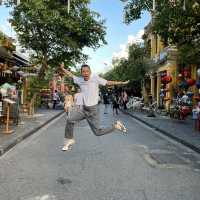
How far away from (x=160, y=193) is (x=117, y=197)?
0.69 metres

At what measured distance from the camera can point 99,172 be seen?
909 centimetres

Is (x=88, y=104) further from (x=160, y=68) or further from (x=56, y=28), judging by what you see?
(x=160, y=68)

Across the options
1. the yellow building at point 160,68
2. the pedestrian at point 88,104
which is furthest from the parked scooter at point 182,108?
the pedestrian at point 88,104

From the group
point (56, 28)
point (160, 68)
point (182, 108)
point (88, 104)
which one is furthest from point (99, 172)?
point (160, 68)

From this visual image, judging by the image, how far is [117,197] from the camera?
275 inches

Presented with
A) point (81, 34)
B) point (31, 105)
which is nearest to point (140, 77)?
point (81, 34)

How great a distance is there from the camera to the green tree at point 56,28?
1339 inches

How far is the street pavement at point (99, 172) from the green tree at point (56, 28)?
2079 cm

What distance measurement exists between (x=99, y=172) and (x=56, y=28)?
26.6 m

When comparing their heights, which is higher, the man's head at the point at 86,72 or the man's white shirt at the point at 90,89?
the man's head at the point at 86,72

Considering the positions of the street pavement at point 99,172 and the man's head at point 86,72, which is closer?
the street pavement at point 99,172

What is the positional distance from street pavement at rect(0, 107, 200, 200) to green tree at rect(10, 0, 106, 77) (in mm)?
20791

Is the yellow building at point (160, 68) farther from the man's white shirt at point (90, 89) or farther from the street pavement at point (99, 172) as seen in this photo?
the man's white shirt at point (90, 89)

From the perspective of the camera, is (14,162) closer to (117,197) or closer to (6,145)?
(6,145)
